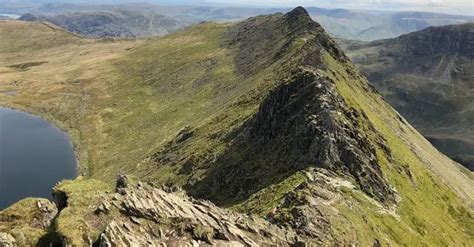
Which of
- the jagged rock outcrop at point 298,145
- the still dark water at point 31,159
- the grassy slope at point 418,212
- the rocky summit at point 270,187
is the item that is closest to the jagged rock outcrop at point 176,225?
the rocky summit at point 270,187

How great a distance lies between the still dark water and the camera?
125 m

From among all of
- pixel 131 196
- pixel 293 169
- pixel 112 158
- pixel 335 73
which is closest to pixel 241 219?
pixel 131 196

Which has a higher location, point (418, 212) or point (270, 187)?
point (270, 187)

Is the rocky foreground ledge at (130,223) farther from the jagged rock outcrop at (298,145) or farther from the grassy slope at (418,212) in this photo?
the jagged rock outcrop at (298,145)

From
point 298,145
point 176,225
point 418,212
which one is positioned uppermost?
point 176,225

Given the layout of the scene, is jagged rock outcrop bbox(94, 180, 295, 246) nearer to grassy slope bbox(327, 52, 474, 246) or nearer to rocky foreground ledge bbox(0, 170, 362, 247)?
rocky foreground ledge bbox(0, 170, 362, 247)

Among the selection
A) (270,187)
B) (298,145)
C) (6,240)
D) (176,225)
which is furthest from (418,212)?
(6,240)

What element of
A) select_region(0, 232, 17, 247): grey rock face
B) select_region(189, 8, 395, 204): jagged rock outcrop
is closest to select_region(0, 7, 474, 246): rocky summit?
select_region(0, 232, 17, 247): grey rock face

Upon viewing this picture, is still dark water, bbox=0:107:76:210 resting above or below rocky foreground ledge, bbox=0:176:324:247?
below

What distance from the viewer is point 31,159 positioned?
15212 centimetres

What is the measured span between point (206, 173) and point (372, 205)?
1376 inches

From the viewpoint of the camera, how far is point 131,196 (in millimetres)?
45219

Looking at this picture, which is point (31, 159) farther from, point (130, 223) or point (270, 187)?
point (130, 223)

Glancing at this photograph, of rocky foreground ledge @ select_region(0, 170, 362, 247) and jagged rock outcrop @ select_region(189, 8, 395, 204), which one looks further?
jagged rock outcrop @ select_region(189, 8, 395, 204)
